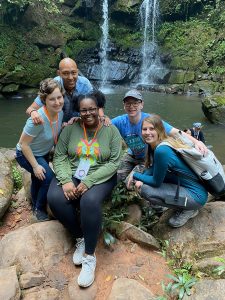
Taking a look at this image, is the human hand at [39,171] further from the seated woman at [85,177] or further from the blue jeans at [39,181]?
the seated woman at [85,177]

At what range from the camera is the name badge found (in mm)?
3270

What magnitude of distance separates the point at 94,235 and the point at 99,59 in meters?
17.3

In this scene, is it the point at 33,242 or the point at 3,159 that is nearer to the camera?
the point at 33,242

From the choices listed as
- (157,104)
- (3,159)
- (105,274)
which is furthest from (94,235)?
(157,104)

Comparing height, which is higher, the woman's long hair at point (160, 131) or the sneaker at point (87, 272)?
the woman's long hair at point (160, 131)

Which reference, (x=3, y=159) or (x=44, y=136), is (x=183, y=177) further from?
(x=3, y=159)

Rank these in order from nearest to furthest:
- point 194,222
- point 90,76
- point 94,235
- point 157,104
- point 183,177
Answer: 1. point 94,235
2. point 183,177
3. point 194,222
4. point 157,104
5. point 90,76

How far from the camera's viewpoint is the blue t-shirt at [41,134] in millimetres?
3355

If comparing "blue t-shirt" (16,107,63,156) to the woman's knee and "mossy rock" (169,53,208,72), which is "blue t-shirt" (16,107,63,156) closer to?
the woman's knee

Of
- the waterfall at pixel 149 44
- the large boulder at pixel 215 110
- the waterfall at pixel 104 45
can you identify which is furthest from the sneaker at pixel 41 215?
the waterfall at pixel 149 44

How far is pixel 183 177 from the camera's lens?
10.8 ft

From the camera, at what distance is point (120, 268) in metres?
3.11

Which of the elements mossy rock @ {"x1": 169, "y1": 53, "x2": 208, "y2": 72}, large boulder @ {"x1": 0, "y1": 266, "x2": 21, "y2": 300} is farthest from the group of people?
mossy rock @ {"x1": 169, "y1": 53, "x2": 208, "y2": 72}

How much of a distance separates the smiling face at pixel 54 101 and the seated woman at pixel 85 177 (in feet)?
0.66
